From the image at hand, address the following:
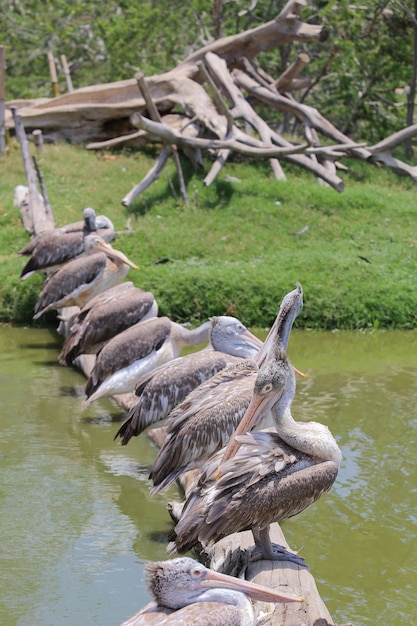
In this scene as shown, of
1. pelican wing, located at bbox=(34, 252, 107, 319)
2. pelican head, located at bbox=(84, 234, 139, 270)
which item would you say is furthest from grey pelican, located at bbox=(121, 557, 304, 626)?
pelican head, located at bbox=(84, 234, 139, 270)

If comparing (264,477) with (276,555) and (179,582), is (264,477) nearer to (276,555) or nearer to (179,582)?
(276,555)

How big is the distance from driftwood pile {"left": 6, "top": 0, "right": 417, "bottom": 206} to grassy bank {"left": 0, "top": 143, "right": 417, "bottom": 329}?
368mm

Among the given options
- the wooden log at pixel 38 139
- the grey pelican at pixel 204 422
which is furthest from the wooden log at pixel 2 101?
the grey pelican at pixel 204 422

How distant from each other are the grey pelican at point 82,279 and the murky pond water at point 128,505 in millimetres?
723

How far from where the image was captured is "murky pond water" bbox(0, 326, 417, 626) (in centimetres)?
512

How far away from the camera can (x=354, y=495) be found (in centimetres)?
650

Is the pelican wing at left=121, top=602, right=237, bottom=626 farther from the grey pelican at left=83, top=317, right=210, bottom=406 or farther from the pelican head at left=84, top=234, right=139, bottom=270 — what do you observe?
the pelican head at left=84, top=234, right=139, bottom=270

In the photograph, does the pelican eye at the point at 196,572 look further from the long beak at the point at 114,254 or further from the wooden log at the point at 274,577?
the long beak at the point at 114,254

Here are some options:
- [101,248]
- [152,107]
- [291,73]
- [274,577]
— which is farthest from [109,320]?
[291,73]

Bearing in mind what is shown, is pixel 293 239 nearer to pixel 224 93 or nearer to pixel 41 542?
pixel 224 93

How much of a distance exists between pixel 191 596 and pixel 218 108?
12142 mm

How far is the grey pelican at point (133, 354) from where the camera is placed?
304 inches

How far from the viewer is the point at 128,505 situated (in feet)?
20.9

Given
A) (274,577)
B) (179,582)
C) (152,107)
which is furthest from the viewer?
(152,107)
